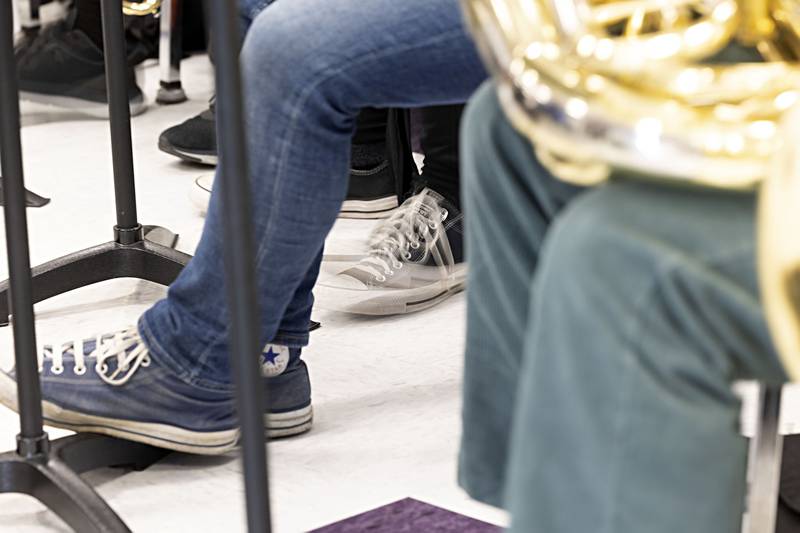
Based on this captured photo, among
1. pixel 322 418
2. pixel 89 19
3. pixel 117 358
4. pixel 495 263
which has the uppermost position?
pixel 495 263

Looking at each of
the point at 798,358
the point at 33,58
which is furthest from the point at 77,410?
the point at 33,58

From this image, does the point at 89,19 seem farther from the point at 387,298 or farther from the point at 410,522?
the point at 410,522

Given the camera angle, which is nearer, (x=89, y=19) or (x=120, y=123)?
(x=120, y=123)

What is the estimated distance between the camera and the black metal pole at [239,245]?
0.59m

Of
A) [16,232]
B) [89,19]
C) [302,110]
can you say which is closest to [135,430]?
[16,232]

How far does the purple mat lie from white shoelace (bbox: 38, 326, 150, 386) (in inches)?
8.6

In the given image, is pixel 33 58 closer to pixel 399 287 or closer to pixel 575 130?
pixel 399 287

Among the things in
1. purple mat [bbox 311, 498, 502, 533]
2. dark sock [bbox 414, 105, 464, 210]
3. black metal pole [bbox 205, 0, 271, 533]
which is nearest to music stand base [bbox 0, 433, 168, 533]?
purple mat [bbox 311, 498, 502, 533]

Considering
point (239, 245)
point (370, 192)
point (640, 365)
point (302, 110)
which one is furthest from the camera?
point (370, 192)

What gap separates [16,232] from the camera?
39.2 inches

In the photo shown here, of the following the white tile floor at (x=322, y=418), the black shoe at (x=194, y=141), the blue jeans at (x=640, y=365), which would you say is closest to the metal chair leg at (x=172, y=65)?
the black shoe at (x=194, y=141)

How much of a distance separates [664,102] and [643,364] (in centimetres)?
11

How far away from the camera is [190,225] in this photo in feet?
6.45

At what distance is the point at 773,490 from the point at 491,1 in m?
0.37
